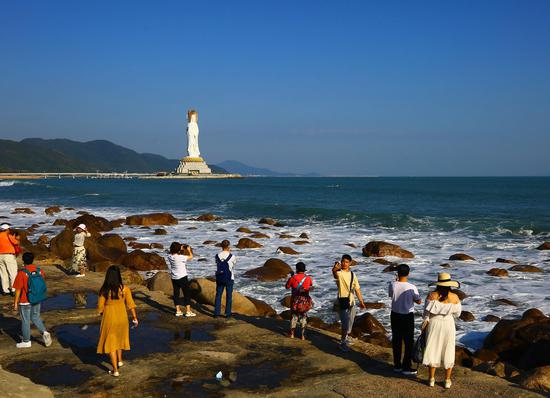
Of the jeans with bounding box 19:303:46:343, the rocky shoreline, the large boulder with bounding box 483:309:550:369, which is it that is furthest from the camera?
the large boulder with bounding box 483:309:550:369

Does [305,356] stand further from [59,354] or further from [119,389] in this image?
[59,354]

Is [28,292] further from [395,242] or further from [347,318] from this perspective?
[395,242]

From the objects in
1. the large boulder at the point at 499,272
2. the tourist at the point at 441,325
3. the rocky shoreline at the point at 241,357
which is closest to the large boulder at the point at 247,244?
the large boulder at the point at 499,272

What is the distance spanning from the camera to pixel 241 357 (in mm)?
8695

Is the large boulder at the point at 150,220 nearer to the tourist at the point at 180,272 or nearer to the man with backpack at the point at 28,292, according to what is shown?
the tourist at the point at 180,272

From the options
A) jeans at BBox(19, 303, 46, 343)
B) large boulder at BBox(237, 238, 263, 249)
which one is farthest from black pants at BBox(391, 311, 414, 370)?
large boulder at BBox(237, 238, 263, 249)

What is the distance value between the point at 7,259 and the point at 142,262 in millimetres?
7288

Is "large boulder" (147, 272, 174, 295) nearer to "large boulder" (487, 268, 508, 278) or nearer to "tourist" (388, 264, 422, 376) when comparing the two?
"tourist" (388, 264, 422, 376)

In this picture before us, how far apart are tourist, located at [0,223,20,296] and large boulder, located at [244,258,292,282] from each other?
8428 mm

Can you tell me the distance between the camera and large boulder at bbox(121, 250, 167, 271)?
1995cm

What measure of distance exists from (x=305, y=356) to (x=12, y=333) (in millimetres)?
6014

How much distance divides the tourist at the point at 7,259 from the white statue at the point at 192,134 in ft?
536

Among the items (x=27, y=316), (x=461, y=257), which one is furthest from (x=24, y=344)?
(x=461, y=257)

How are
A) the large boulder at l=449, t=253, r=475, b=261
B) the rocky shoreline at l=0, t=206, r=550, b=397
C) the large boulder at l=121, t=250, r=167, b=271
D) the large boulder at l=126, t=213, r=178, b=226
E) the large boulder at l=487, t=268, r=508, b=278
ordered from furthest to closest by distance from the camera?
the large boulder at l=126, t=213, r=178, b=226
the large boulder at l=449, t=253, r=475, b=261
the large boulder at l=121, t=250, r=167, b=271
the large boulder at l=487, t=268, r=508, b=278
the rocky shoreline at l=0, t=206, r=550, b=397
